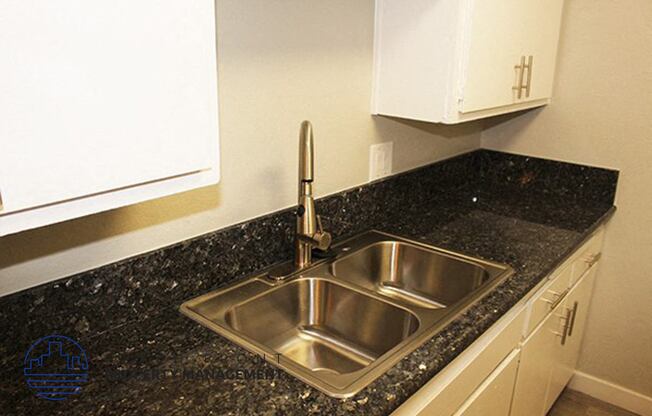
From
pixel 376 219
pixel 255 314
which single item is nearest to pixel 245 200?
pixel 255 314

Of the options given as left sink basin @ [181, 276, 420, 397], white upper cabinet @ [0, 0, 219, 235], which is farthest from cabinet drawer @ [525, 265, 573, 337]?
white upper cabinet @ [0, 0, 219, 235]

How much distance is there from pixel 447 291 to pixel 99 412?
107 cm

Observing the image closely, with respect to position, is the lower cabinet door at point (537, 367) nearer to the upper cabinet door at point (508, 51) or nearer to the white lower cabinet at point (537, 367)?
the white lower cabinet at point (537, 367)

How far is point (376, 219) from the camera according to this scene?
191cm

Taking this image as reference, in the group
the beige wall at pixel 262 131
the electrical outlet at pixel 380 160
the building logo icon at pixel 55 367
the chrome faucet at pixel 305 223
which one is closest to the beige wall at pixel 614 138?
the electrical outlet at pixel 380 160

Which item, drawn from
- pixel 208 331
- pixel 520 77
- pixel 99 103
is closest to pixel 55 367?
pixel 208 331

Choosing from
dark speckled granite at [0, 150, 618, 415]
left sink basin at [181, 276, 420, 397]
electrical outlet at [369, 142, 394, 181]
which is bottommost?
left sink basin at [181, 276, 420, 397]

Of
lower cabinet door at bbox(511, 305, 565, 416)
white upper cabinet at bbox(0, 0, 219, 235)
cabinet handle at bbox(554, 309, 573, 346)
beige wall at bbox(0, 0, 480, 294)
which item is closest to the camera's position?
white upper cabinet at bbox(0, 0, 219, 235)

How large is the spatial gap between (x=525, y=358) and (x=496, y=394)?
0.23 m

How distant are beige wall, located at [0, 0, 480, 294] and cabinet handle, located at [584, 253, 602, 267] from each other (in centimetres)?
98

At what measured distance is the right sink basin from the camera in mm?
1625

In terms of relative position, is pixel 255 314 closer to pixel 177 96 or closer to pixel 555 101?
pixel 177 96

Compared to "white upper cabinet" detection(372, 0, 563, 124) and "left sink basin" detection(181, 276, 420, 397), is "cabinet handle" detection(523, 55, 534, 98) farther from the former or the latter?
"left sink basin" detection(181, 276, 420, 397)

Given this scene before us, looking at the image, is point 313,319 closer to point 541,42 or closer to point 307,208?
point 307,208
